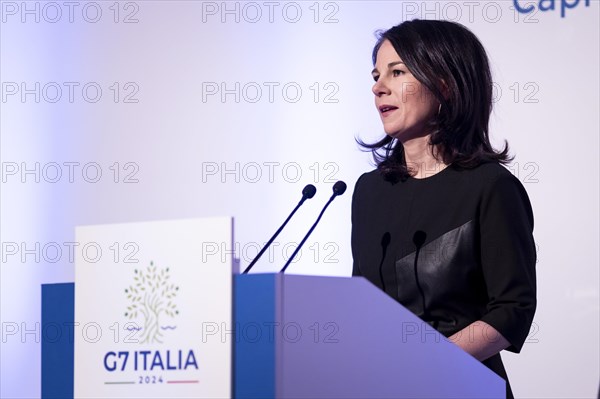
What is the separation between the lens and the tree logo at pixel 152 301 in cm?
168

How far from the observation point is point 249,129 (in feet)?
12.1

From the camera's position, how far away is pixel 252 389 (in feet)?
5.24

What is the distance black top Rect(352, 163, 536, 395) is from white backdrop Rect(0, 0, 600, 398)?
3.54 feet

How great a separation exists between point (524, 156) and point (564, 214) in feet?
0.80

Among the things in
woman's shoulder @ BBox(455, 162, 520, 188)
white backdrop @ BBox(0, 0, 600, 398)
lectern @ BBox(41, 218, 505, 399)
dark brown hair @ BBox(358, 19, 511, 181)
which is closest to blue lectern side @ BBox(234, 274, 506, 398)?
lectern @ BBox(41, 218, 505, 399)

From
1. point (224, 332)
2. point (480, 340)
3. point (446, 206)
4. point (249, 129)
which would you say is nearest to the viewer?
point (224, 332)

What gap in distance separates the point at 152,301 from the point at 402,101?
3.36ft

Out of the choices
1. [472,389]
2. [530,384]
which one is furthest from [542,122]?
[472,389]

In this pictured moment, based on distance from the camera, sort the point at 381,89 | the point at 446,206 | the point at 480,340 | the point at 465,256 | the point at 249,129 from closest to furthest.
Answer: the point at 480,340
the point at 465,256
the point at 446,206
the point at 381,89
the point at 249,129

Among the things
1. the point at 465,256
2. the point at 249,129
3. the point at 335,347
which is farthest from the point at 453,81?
the point at 249,129

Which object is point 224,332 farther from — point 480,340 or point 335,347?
point 480,340

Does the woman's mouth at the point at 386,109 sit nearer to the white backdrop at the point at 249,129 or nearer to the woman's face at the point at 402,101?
the woman's face at the point at 402,101

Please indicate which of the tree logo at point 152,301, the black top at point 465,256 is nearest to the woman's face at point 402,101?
the black top at point 465,256

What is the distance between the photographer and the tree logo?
5.50 ft
